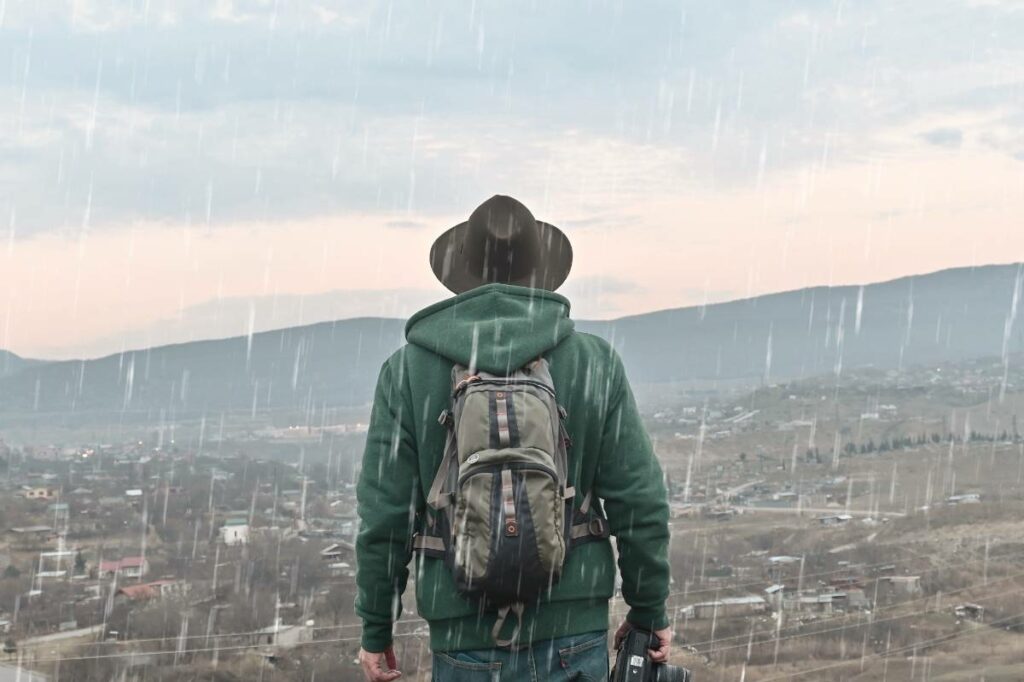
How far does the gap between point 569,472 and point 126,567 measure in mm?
21930

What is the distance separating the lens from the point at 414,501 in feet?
9.23

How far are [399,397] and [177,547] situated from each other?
81.5 feet

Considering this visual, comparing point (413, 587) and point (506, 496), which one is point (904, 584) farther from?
point (506, 496)

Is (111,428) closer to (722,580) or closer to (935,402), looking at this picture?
(935,402)

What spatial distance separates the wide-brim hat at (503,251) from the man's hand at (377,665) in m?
1.01

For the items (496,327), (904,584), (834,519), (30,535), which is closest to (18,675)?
(496,327)

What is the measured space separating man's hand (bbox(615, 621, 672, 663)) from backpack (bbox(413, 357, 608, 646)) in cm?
43

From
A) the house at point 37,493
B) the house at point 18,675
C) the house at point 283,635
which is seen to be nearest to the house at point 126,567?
the house at point 18,675

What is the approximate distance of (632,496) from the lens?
2.79 m

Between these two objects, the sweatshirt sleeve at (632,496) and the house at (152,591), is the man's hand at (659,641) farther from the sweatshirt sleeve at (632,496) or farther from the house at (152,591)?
the house at (152,591)

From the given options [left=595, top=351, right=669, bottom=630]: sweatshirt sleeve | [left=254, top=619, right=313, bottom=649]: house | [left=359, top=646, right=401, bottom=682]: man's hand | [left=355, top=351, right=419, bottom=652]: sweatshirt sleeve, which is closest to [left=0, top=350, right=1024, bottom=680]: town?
[left=254, top=619, right=313, bottom=649]: house

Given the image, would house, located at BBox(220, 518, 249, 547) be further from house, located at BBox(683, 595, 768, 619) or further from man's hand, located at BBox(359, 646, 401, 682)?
man's hand, located at BBox(359, 646, 401, 682)

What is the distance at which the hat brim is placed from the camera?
2875mm

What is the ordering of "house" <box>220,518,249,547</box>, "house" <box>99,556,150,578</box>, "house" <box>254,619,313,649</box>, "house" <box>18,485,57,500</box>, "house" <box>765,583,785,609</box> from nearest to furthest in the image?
"house" <box>254,619,313,649</box> → "house" <box>765,583,785,609</box> → "house" <box>99,556,150,578</box> → "house" <box>220,518,249,547</box> → "house" <box>18,485,57,500</box>
